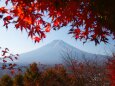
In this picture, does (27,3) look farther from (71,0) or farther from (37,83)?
(37,83)

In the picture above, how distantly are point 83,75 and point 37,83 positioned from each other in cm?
299

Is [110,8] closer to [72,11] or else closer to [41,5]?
[72,11]

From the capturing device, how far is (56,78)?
63.9 feet

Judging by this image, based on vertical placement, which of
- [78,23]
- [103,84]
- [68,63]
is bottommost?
[103,84]

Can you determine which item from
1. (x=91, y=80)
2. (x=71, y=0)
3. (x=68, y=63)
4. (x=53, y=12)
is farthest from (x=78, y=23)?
(x=68, y=63)

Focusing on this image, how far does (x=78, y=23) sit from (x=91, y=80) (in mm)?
11774

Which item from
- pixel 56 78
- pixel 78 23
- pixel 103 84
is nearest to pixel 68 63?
pixel 56 78

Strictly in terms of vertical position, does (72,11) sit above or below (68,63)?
above

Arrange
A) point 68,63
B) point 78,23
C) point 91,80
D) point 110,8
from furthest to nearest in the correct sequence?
point 68,63, point 91,80, point 78,23, point 110,8

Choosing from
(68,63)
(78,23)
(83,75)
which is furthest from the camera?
(68,63)

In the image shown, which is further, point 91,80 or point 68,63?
point 68,63

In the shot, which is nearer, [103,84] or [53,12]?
[53,12]

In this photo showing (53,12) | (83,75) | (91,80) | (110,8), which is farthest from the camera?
(83,75)

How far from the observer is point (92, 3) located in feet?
15.6
